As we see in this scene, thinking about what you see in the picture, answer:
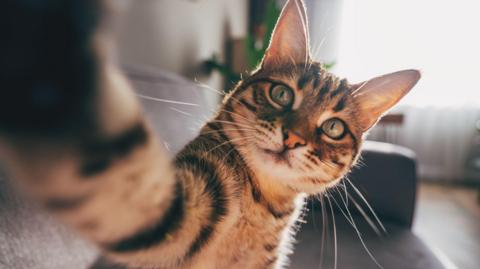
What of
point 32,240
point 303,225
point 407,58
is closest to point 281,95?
point 32,240

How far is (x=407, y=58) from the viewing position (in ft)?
6.42

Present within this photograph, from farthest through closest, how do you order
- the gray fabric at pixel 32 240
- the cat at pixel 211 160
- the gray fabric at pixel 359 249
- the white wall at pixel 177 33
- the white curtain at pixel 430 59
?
the white curtain at pixel 430 59 < the white wall at pixel 177 33 < the gray fabric at pixel 359 249 < the gray fabric at pixel 32 240 < the cat at pixel 211 160

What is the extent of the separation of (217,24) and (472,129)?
6.87ft

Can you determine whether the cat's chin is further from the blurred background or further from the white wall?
the blurred background

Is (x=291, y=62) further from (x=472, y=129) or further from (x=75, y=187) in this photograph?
(x=472, y=129)

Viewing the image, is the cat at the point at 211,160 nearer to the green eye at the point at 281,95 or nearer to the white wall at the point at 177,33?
the green eye at the point at 281,95

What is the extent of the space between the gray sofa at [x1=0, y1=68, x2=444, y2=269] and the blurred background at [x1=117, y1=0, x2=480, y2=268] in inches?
9.2

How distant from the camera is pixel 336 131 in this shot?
16.8 inches

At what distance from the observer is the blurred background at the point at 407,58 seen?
45.5 inches

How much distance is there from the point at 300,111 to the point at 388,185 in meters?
0.65

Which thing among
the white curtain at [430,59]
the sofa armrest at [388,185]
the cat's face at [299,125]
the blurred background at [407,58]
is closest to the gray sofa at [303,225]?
the sofa armrest at [388,185]

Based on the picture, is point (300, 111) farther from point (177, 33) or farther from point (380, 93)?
point (177, 33)

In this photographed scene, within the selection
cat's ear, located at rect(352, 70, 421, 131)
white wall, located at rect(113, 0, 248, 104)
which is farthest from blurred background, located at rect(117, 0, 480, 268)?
cat's ear, located at rect(352, 70, 421, 131)

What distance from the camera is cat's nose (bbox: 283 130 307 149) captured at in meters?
0.37
